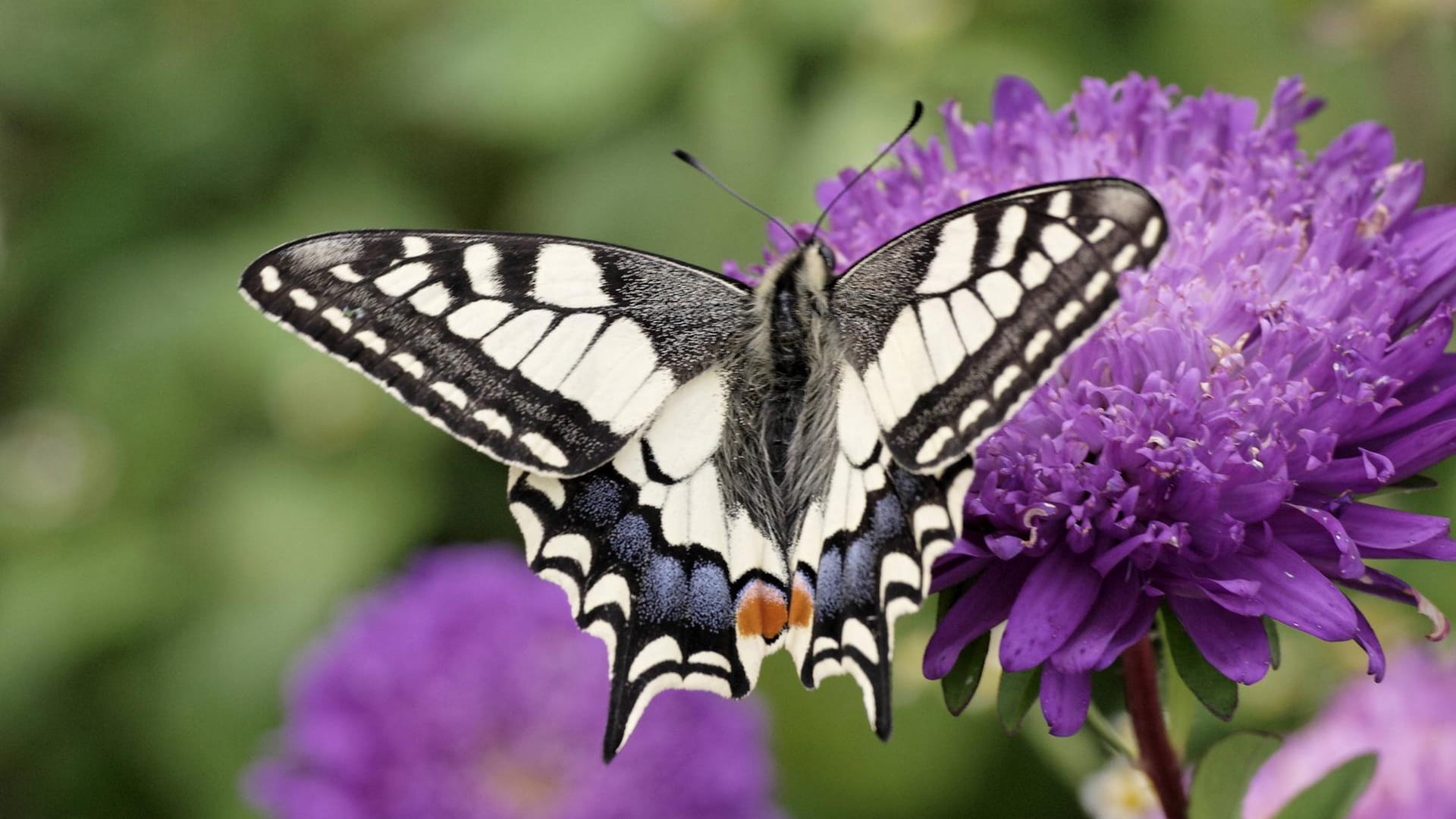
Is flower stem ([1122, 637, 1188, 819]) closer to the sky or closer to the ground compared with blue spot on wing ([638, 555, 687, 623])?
closer to the ground

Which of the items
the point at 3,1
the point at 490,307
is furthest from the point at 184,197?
the point at 490,307

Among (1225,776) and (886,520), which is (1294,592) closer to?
(1225,776)

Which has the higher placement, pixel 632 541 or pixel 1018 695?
pixel 632 541

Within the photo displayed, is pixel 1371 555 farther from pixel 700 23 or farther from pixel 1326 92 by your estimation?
pixel 700 23

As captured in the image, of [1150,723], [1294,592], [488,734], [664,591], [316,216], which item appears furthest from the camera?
[316,216]

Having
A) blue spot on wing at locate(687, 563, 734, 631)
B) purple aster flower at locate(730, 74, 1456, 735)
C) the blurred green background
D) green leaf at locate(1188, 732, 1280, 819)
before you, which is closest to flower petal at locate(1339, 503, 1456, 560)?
purple aster flower at locate(730, 74, 1456, 735)

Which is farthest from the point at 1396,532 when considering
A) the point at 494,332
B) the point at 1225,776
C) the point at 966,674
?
the point at 494,332

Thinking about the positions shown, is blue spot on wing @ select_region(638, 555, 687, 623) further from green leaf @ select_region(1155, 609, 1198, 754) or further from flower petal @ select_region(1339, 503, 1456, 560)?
flower petal @ select_region(1339, 503, 1456, 560)
